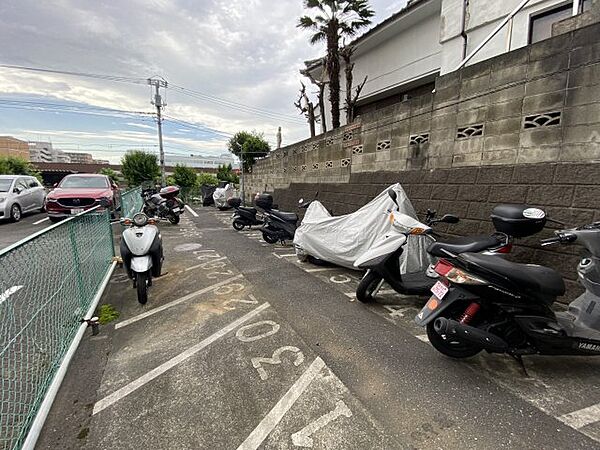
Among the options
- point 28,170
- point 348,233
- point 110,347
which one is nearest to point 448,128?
point 348,233

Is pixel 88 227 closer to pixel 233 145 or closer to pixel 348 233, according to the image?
pixel 348 233

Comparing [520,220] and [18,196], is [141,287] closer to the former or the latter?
[520,220]

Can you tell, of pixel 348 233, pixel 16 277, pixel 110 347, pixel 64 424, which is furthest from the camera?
pixel 348 233

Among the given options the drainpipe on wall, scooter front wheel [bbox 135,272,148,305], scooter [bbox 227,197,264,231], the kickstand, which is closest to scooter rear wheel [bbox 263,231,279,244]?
scooter [bbox 227,197,264,231]

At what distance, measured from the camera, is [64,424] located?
1.82m

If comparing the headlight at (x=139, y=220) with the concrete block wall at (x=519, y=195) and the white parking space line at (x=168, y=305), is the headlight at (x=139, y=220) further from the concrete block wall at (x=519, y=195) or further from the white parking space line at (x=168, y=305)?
the concrete block wall at (x=519, y=195)

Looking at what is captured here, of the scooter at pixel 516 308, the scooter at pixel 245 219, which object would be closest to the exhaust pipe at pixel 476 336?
the scooter at pixel 516 308

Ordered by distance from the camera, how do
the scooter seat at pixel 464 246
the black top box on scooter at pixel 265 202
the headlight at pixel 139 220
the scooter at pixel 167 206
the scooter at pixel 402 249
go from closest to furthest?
1. the scooter seat at pixel 464 246
2. the scooter at pixel 402 249
3. the headlight at pixel 139 220
4. the black top box on scooter at pixel 265 202
5. the scooter at pixel 167 206

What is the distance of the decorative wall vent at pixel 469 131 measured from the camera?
425 centimetres

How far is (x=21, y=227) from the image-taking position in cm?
824

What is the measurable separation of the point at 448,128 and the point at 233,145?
69.4ft

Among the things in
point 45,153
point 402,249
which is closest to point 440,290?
point 402,249

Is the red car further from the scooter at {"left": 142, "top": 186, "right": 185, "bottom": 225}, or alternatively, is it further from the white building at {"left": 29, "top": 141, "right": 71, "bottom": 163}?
the white building at {"left": 29, "top": 141, "right": 71, "bottom": 163}

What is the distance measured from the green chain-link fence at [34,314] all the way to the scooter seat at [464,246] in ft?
10.3
